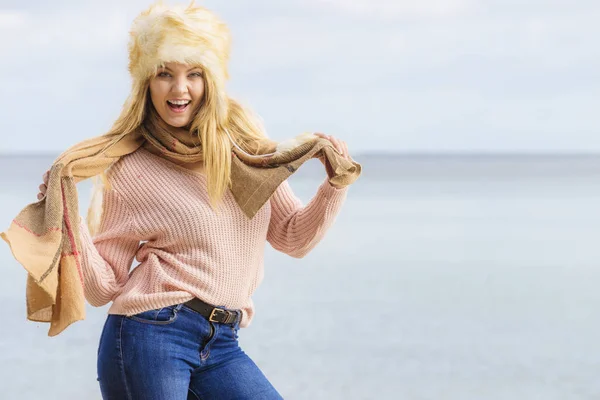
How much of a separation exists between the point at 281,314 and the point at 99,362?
9.49 ft

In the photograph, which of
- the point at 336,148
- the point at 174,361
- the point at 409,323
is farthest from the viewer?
→ the point at 409,323

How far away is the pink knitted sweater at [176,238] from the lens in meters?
2.31

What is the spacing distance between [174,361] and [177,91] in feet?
1.96

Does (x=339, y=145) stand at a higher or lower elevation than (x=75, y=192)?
higher

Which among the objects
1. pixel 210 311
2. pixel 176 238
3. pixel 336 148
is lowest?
pixel 210 311

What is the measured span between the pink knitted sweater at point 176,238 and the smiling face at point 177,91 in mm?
126

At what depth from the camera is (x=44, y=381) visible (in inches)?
165

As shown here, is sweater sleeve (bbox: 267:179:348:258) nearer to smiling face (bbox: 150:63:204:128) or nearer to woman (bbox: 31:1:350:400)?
woman (bbox: 31:1:350:400)

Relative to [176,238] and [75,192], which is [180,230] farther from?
[75,192]

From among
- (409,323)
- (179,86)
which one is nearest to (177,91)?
(179,86)

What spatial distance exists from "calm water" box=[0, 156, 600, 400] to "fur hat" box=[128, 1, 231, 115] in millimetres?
2014

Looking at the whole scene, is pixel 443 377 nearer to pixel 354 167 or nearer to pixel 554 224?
pixel 354 167

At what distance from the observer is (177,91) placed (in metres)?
2.30

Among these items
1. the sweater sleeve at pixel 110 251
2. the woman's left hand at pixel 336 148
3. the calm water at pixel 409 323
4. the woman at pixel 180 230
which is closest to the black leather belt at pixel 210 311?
the woman at pixel 180 230
